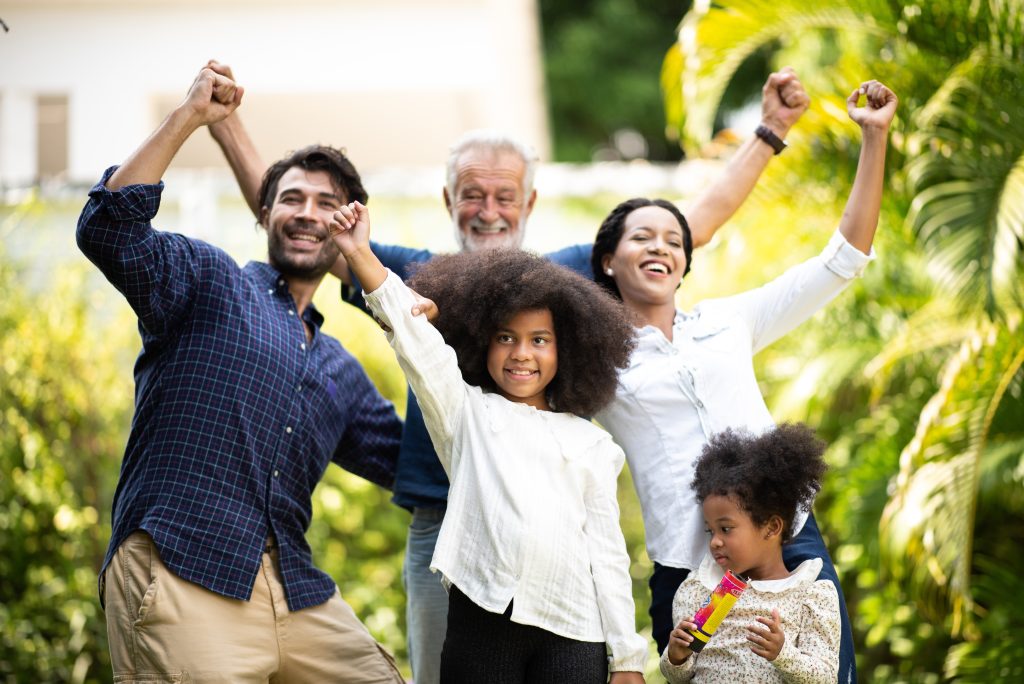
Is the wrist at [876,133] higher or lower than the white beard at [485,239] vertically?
higher

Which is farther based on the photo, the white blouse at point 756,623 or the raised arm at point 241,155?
the raised arm at point 241,155

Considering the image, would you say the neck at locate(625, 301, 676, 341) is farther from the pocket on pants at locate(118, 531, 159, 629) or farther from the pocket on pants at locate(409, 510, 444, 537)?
the pocket on pants at locate(118, 531, 159, 629)

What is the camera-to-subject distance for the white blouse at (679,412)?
3.28 metres

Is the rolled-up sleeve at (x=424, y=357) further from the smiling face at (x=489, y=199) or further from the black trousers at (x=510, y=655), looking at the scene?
the smiling face at (x=489, y=199)

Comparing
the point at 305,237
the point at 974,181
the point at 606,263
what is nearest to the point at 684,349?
the point at 606,263

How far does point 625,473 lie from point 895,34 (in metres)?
3.20

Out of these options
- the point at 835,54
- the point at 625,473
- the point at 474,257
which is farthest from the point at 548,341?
the point at 835,54

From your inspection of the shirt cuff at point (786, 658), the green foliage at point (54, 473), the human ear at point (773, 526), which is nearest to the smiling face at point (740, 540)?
the human ear at point (773, 526)

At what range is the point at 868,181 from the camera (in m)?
3.68

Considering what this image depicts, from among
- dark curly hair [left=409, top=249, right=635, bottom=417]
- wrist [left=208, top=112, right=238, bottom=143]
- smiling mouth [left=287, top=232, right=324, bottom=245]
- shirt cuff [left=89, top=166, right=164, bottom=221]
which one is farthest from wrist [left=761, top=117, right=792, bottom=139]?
shirt cuff [left=89, top=166, right=164, bottom=221]

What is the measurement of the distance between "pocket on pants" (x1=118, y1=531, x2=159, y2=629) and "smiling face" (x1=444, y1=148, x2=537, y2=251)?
143 cm

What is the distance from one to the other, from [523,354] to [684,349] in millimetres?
625

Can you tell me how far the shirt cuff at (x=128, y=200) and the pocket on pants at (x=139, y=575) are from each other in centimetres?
92

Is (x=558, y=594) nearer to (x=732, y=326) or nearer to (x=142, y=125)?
(x=732, y=326)
